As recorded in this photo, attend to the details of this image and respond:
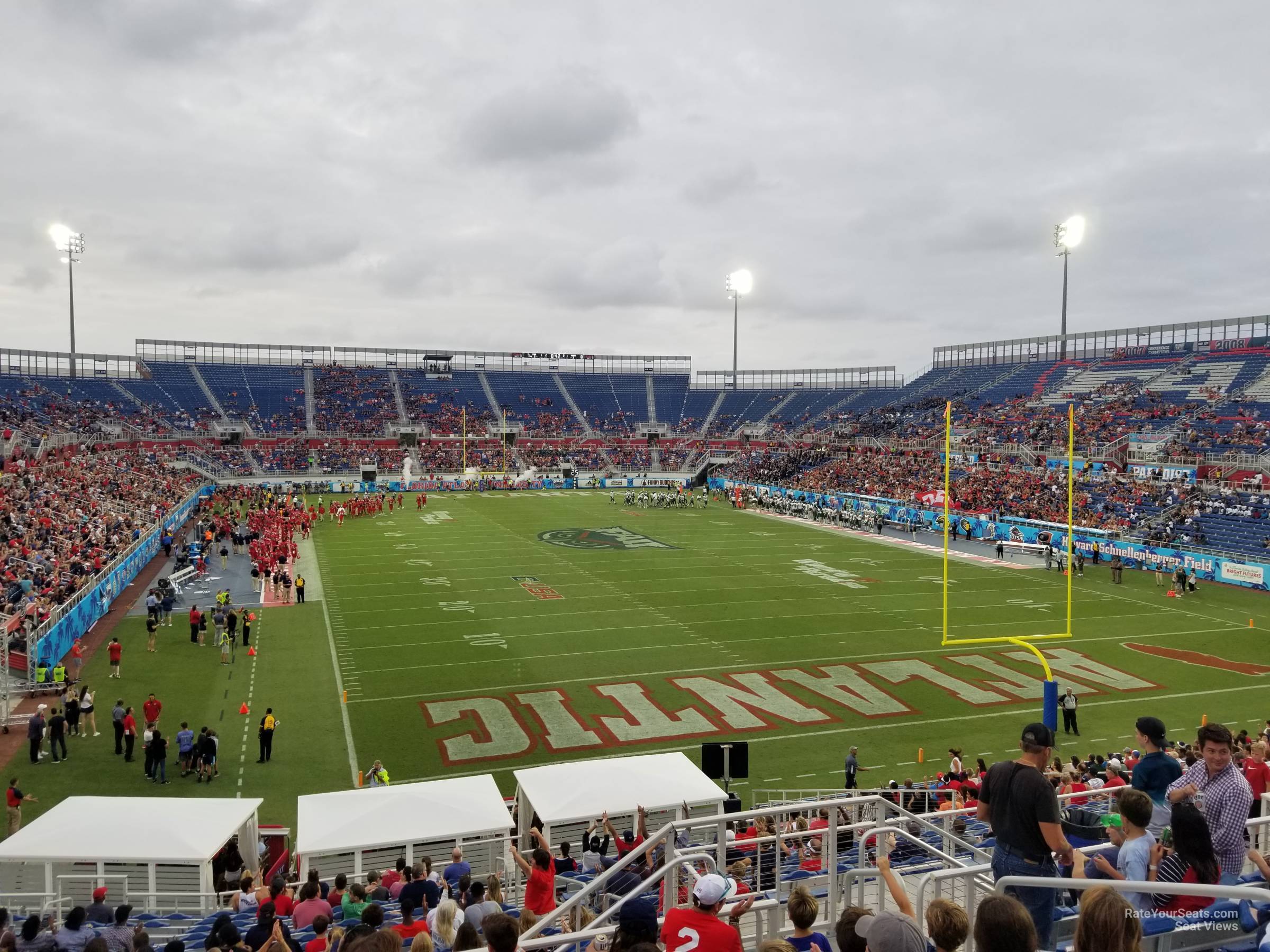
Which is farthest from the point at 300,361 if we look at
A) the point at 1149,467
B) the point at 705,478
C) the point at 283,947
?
the point at 283,947

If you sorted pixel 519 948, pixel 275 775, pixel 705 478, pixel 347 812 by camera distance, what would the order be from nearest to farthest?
1. pixel 519 948
2. pixel 347 812
3. pixel 275 775
4. pixel 705 478

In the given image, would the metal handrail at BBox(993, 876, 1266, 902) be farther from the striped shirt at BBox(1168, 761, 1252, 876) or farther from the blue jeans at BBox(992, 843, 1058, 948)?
the striped shirt at BBox(1168, 761, 1252, 876)

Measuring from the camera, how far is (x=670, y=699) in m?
18.3

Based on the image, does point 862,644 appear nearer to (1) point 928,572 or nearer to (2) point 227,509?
(1) point 928,572

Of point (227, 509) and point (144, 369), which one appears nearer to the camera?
point (227, 509)

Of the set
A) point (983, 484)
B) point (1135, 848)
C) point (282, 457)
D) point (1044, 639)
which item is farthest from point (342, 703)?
point (282, 457)

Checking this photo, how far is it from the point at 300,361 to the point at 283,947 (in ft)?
287

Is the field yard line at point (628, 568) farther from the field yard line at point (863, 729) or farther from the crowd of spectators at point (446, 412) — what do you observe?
the crowd of spectators at point (446, 412)

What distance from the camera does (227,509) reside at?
151 ft

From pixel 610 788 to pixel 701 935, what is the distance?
7080 mm

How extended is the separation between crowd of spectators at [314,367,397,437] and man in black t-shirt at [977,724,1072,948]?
241ft

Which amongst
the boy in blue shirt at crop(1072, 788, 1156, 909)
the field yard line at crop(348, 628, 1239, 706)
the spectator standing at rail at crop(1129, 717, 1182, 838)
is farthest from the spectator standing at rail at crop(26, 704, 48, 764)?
the spectator standing at rail at crop(1129, 717, 1182, 838)

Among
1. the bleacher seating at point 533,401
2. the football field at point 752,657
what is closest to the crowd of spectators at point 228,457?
the bleacher seating at point 533,401

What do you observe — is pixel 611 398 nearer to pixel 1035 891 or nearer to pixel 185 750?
pixel 185 750
